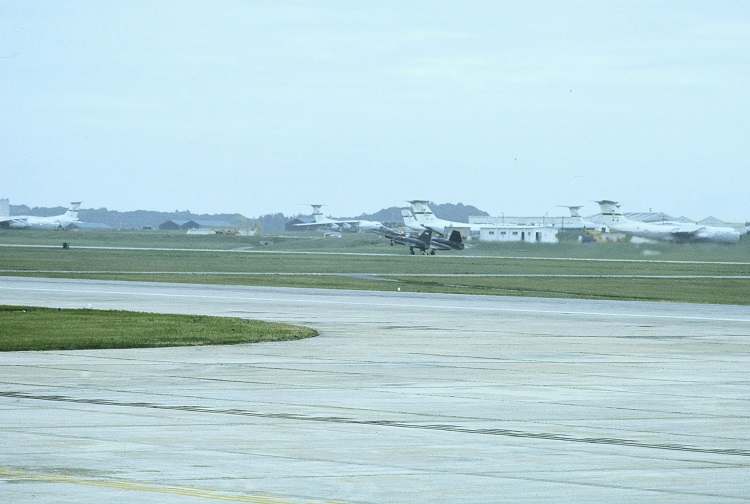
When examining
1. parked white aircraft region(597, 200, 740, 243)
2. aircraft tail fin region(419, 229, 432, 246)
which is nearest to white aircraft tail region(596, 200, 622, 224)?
parked white aircraft region(597, 200, 740, 243)

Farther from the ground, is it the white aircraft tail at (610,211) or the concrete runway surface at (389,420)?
the white aircraft tail at (610,211)

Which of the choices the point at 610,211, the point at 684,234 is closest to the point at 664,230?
the point at 684,234

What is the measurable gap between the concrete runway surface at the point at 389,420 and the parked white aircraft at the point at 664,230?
10893cm

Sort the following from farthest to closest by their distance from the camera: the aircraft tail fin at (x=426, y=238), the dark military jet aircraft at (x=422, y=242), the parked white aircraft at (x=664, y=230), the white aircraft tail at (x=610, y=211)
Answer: the white aircraft tail at (x=610, y=211), the parked white aircraft at (x=664, y=230), the aircraft tail fin at (x=426, y=238), the dark military jet aircraft at (x=422, y=242)

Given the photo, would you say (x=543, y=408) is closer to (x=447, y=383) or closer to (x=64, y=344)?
(x=447, y=383)

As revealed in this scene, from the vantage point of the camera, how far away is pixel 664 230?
151750 millimetres

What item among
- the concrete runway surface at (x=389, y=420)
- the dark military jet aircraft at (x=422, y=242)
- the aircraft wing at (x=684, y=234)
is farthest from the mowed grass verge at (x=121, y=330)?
the aircraft wing at (x=684, y=234)

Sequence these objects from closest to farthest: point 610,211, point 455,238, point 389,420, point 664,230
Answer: point 389,420
point 455,238
point 664,230
point 610,211

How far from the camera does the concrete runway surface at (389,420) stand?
13328 mm

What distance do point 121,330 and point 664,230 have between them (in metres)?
123

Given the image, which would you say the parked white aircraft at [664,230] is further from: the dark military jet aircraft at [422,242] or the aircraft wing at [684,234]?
the dark military jet aircraft at [422,242]

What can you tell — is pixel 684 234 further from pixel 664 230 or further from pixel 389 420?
pixel 389 420

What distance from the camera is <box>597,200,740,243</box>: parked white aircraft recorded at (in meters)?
144

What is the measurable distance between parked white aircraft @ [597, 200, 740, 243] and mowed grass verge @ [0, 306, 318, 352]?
10414 cm
